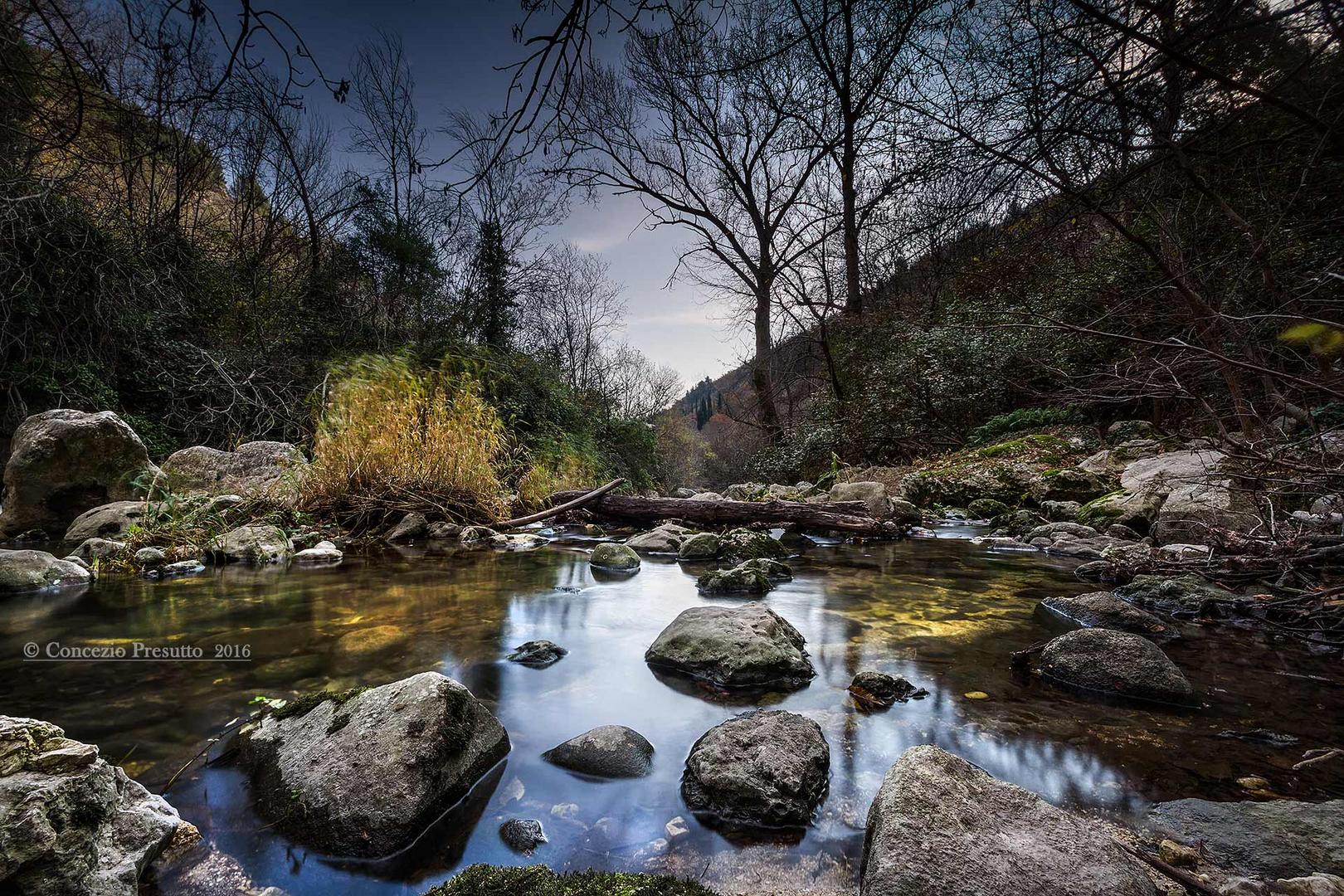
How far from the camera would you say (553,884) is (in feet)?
4.02

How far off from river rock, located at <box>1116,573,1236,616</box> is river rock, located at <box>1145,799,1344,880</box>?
215 cm

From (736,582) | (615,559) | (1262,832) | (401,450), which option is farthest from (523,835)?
(401,450)

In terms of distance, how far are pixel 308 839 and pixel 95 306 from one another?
30.5ft

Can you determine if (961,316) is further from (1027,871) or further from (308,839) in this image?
(308,839)

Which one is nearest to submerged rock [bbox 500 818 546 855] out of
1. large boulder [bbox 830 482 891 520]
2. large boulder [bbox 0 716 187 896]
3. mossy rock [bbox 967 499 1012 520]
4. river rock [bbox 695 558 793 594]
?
large boulder [bbox 0 716 187 896]

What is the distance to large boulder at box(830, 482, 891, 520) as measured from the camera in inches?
290

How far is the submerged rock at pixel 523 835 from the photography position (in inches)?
59.1

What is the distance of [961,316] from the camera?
9.65 meters

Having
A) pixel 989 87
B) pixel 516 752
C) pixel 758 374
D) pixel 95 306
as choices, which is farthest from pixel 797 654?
pixel 758 374

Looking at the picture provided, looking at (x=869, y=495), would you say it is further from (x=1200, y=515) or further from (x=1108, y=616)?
(x=1108, y=616)

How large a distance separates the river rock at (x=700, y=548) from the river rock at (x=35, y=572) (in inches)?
191

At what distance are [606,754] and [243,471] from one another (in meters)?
7.11

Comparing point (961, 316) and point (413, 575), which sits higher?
point (961, 316)

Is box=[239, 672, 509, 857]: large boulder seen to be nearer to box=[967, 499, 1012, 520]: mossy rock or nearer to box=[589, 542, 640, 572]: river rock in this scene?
box=[589, 542, 640, 572]: river rock
